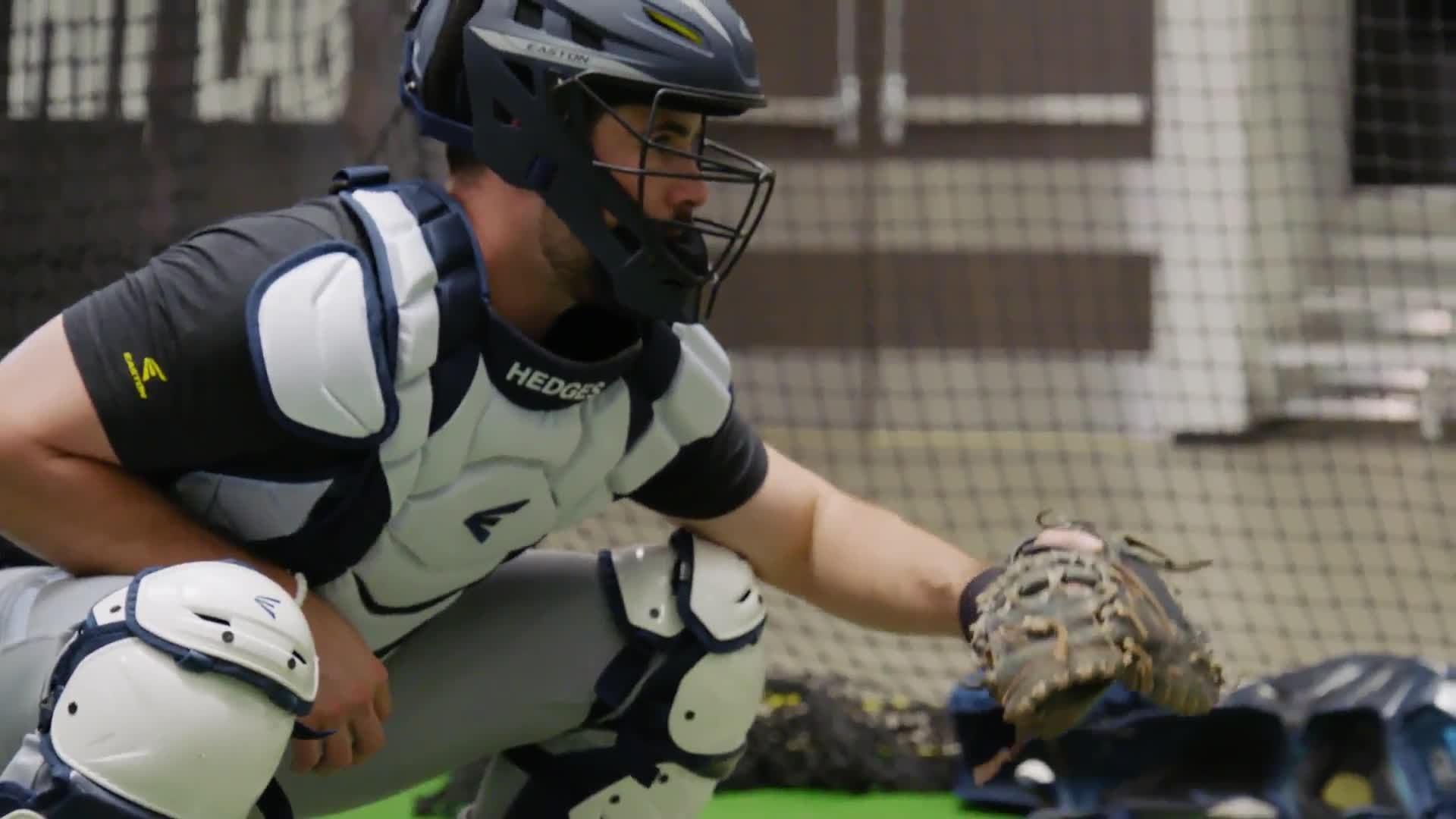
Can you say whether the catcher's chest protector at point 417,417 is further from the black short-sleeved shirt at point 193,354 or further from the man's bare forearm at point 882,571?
the man's bare forearm at point 882,571

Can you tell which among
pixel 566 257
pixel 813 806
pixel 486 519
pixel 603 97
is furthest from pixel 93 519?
pixel 813 806

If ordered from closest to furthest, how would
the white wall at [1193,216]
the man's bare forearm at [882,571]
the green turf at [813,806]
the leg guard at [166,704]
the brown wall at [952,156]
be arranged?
the leg guard at [166,704]
the man's bare forearm at [882,571]
the green turf at [813,806]
the white wall at [1193,216]
the brown wall at [952,156]

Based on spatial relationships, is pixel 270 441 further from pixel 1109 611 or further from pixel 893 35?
pixel 893 35

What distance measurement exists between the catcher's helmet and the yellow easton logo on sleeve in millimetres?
344

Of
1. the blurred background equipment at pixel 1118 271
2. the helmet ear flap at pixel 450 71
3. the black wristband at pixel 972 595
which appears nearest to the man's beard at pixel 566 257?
the helmet ear flap at pixel 450 71

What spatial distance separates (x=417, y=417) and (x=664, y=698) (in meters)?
0.45

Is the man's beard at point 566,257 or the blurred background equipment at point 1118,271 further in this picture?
the blurred background equipment at point 1118,271

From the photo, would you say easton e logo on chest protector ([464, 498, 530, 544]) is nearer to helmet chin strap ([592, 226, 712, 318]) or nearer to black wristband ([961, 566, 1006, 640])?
helmet chin strap ([592, 226, 712, 318])

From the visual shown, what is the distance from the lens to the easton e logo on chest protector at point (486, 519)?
1.69 meters

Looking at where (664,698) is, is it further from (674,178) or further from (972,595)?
(674,178)

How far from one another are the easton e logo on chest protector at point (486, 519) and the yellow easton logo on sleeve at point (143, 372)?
32 cm

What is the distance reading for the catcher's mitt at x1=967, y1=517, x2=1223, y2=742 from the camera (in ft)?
4.91

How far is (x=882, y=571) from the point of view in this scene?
1.88 m

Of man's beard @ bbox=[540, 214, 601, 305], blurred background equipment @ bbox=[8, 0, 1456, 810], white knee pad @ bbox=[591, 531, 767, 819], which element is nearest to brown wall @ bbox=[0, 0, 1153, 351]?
blurred background equipment @ bbox=[8, 0, 1456, 810]
